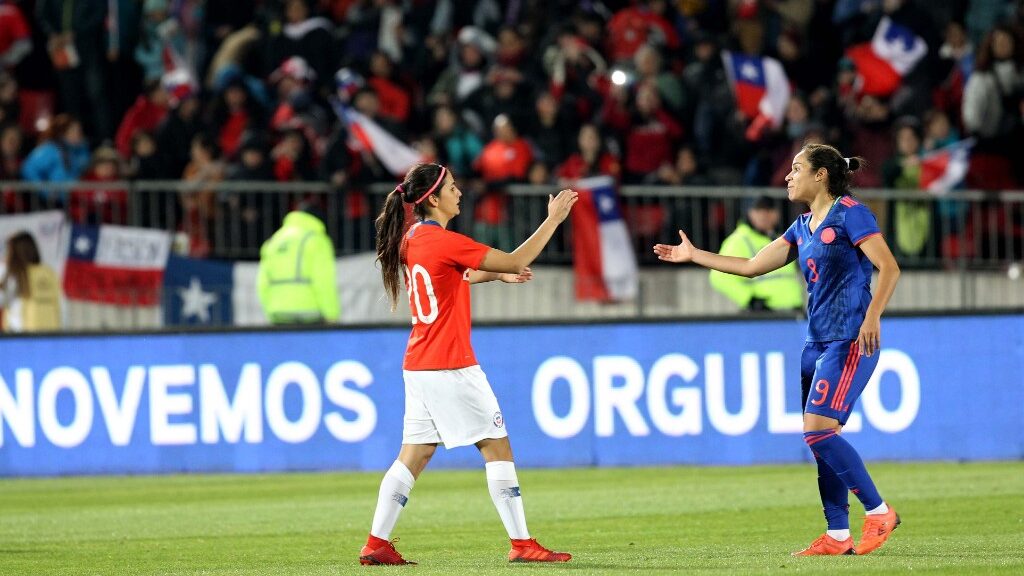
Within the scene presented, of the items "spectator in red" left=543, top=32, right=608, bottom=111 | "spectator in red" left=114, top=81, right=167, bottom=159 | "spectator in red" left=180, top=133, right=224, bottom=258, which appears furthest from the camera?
"spectator in red" left=114, top=81, right=167, bottom=159

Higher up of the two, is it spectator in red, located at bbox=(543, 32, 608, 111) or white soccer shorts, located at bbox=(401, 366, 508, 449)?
spectator in red, located at bbox=(543, 32, 608, 111)

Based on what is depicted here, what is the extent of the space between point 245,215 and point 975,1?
8.94 metres

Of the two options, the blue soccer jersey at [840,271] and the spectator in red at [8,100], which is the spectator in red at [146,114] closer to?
the spectator in red at [8,100]

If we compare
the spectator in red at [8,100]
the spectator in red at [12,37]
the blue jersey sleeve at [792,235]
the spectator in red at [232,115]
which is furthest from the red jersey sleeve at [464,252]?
the spectator in red at [12,37]

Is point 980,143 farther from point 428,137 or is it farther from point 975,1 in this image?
point 428,137

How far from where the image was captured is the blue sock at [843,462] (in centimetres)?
945

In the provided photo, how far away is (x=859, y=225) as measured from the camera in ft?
30.9

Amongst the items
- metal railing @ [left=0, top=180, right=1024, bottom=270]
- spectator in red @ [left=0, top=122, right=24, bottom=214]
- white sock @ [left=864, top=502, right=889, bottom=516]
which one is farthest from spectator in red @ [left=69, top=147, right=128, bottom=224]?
white sock @ [left=864, top=502, right=889, bottom=516]

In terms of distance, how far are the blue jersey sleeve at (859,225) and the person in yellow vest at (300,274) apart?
8722mm

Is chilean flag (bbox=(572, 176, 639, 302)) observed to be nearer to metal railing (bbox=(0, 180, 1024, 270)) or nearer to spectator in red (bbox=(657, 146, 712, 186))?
metal railing (bbox=(0, 180, 1024, 270))

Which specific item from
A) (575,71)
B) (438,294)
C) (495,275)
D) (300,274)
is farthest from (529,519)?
(575,71)

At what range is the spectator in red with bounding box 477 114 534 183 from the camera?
792 inches

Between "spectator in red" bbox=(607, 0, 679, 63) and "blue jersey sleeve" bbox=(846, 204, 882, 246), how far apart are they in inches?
503

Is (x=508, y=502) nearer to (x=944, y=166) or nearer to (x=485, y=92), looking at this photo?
(x=944, y=166)
